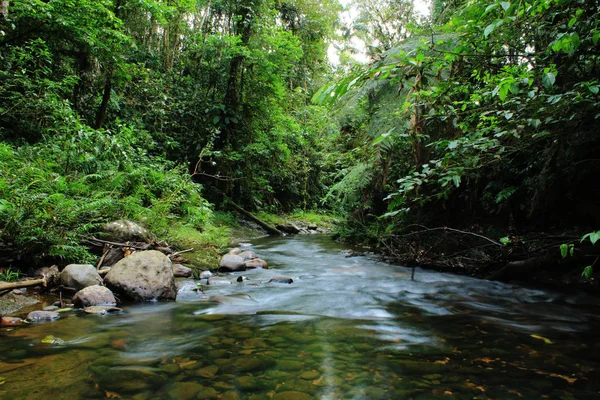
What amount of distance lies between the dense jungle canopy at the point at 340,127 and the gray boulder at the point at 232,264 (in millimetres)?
988

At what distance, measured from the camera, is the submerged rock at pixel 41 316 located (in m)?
2.98

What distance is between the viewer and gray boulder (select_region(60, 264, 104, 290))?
3727mm

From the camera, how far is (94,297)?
3.51 m

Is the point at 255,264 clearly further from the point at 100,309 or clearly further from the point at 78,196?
the point at 100,309

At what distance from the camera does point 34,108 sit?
21.9ft

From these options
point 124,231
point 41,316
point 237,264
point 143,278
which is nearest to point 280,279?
point 237,264

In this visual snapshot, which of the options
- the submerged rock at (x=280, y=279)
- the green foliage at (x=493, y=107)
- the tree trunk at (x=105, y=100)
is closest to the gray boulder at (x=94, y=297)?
the submerged rock at (x=280, y=279)

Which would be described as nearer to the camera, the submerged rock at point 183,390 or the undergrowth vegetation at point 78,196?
the submerged rock at point 183,390

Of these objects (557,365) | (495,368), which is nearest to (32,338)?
(495,368)

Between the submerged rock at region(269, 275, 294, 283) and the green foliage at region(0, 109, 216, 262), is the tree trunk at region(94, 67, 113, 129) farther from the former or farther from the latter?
the submerged rock at region(269, 275, 294, 283)

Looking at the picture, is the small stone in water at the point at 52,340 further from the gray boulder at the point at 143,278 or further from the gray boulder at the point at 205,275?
the gray boulder at the point at 205,275

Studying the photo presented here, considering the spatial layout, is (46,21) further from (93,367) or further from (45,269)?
(93,367)

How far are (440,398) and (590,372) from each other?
1072 millimetres

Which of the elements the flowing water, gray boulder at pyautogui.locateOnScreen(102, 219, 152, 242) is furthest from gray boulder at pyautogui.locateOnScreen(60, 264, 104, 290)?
gray boulder at pyautogui.locateOnScreen(102, 219, 152, 242)
